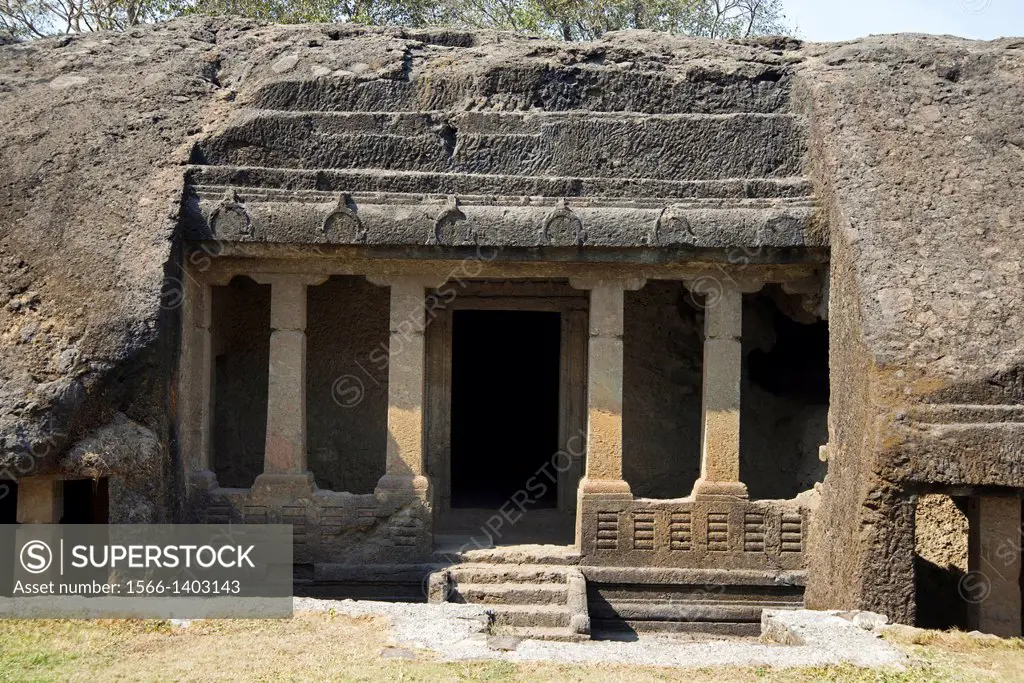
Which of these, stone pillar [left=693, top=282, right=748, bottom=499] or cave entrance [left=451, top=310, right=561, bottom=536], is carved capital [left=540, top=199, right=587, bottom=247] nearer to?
stone pillar [left=693, top=282, right=748, bottom=499]

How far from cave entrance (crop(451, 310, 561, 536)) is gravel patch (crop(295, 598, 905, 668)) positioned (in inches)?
227

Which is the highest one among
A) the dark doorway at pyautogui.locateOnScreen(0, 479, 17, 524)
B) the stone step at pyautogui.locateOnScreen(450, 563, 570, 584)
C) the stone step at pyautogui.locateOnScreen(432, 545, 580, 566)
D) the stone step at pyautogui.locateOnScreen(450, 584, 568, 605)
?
the dark doorway at pyautogui.locateOnScreen(0, 479, 17, 524)

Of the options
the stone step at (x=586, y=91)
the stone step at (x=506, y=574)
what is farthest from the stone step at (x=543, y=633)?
the stone step at (x=586, y=91)

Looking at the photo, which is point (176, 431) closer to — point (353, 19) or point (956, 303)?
point (956, 303)

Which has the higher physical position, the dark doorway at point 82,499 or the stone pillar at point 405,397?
the stone pillar at point 405,397

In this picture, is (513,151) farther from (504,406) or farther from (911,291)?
(504,406)

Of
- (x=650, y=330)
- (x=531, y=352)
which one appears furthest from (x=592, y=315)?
(x=531, y=352)

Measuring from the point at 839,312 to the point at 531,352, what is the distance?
24.0 ft

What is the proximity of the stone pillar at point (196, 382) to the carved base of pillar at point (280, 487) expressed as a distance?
15.8 inches

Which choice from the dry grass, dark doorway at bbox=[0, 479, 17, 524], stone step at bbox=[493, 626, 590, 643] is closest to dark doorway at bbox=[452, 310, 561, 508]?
stone step at bbox=[493, 626, 590, 643]

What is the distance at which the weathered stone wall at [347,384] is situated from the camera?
9742mm

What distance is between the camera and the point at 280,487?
8.28 metres

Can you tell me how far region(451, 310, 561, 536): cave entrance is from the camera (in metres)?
12.7

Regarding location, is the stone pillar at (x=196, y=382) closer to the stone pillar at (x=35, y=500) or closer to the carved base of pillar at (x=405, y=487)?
the stone pillar at (x=35, y=500)
